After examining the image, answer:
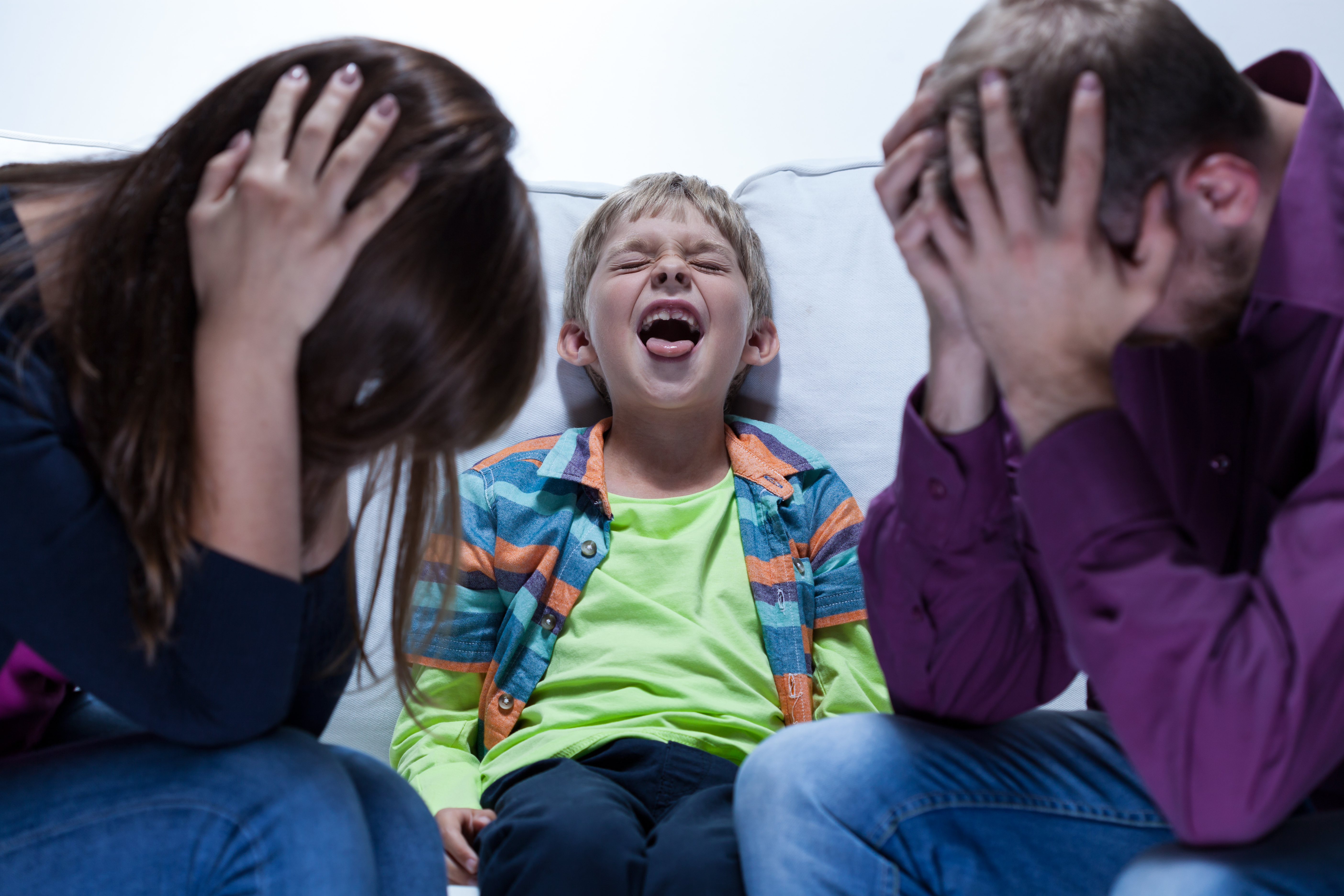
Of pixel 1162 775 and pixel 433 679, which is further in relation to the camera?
pixel 433 679

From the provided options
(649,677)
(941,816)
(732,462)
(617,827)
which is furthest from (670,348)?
(941,816)

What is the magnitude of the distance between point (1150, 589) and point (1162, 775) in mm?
101

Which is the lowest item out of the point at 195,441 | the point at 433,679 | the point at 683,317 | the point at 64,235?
the point at 433,679

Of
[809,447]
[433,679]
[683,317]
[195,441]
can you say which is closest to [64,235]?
[195,441]

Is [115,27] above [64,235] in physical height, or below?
above

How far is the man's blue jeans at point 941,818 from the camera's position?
710 millimetres

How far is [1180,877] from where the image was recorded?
558 millimetres

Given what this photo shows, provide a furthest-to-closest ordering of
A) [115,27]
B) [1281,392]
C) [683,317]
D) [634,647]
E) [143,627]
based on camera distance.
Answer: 1. [115,27]
2. [683,317]
3. [634,647]
4. [1281,392]
5. [143,627]

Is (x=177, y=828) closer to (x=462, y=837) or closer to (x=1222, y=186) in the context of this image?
(x=462, y=837)

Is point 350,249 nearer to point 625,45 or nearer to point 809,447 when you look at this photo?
point 809,447

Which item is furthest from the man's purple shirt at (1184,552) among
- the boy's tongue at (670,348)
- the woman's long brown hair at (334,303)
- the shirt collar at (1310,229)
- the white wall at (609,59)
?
A: the white wall at (609,59)

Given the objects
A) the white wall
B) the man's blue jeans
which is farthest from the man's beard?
the white wall

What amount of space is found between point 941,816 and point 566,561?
1.87 feet

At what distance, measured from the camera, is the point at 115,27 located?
63.2 inches
